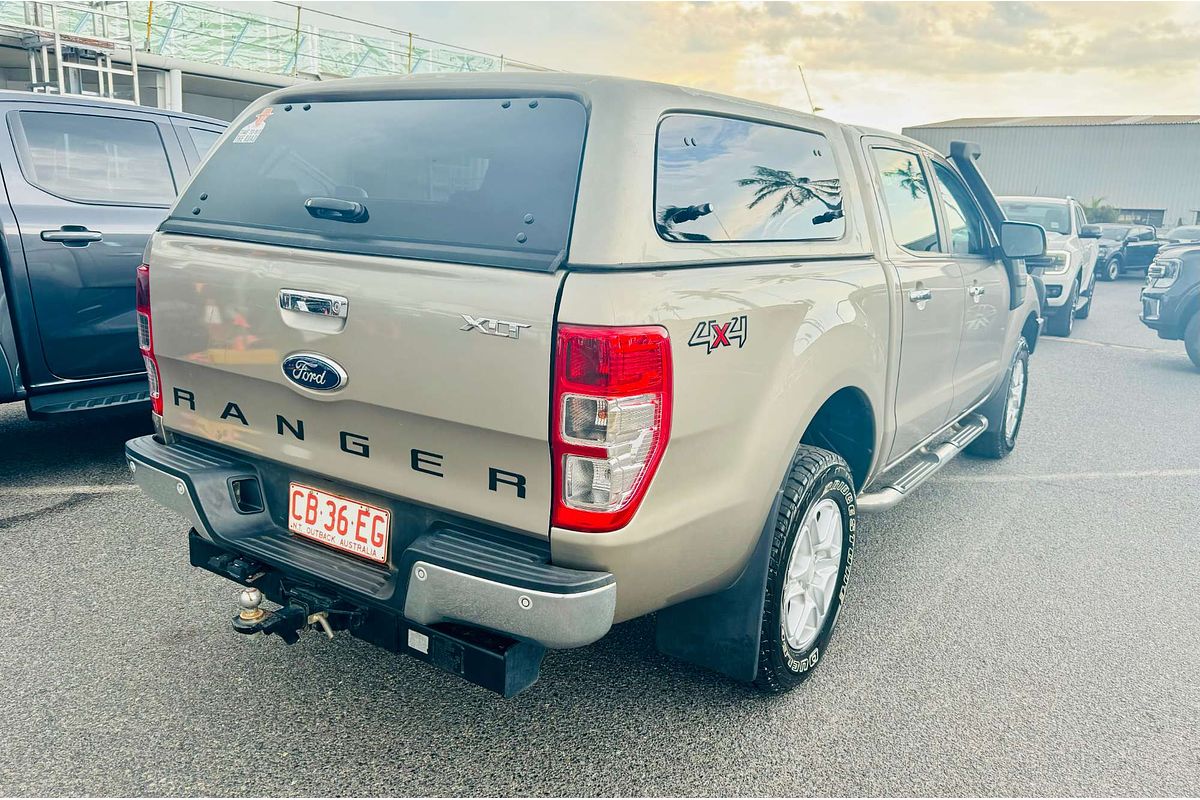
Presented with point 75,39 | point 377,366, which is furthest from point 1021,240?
point 75,39

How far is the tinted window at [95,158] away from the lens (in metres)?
4.67

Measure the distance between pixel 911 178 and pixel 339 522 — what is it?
9.35 feet

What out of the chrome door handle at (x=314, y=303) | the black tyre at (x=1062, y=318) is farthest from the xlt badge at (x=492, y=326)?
the black tyre at (x=1062, y=318)

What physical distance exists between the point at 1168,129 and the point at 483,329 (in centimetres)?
5835

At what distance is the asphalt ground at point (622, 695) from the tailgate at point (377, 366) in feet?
2.58

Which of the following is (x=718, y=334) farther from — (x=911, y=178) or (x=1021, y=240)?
(x=1021, y=240)

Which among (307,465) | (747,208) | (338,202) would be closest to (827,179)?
(747,208)

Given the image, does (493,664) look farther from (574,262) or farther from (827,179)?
(827,179)

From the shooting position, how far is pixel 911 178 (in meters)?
4.04

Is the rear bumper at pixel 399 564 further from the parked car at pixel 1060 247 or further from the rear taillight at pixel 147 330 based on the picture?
the parked car at pixel 1060 247

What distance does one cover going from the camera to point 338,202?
2.59 metres

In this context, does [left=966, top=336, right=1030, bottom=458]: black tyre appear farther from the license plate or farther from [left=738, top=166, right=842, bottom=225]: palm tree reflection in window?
the license plate

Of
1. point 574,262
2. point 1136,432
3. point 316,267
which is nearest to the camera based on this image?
point 574,262

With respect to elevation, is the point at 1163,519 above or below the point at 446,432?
below
